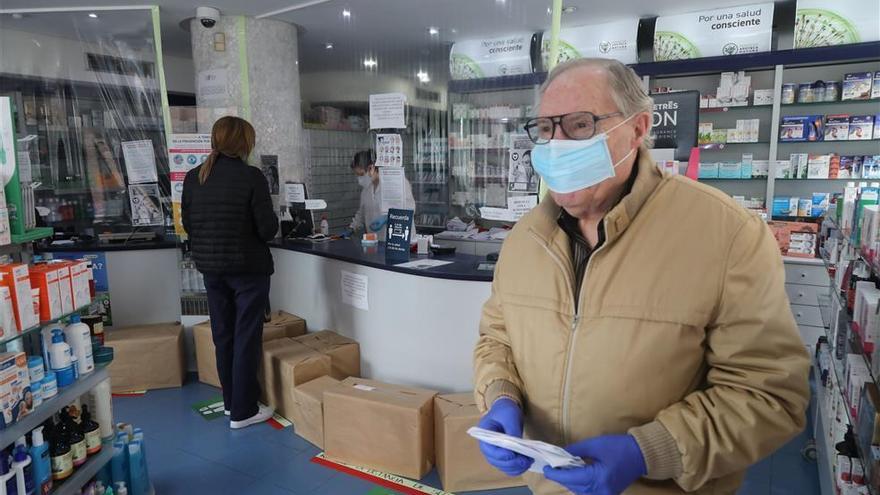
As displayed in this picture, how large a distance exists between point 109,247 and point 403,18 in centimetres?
307

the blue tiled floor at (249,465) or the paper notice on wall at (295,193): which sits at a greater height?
the paper notice on wall at (295,193)

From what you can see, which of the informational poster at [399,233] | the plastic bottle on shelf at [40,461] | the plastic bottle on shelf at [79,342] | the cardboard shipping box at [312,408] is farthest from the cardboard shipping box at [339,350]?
the plastic bottle on shelf at [40,461]

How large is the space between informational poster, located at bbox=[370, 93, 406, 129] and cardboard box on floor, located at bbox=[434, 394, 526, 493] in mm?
2328

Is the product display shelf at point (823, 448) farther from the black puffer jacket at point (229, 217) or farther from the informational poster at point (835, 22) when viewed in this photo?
the black puffer jacket at point (229, 217)

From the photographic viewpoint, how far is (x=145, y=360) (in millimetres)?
3975

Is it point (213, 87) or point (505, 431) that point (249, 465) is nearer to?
point (505, 431)

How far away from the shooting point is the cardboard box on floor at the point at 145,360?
12.9 feet

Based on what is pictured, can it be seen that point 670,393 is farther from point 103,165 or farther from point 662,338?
point 103,165

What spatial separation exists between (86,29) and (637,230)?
5257 millimetres

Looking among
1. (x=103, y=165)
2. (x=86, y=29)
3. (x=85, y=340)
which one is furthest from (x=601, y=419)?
(x=86, y=29)

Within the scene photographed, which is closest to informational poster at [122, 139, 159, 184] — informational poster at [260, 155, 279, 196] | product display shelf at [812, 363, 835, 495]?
informational poster at [260, 155, 279, 196]

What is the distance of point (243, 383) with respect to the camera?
335cm

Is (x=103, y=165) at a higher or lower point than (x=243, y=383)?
higher

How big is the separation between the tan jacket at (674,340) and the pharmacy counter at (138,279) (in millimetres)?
4045
